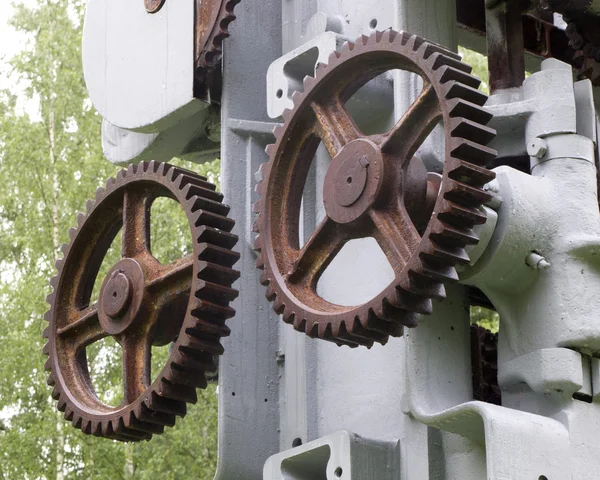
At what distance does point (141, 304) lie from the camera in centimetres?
373

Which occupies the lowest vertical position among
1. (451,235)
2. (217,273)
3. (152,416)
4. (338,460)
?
(338,460)

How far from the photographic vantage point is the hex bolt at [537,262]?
3287 millimetres

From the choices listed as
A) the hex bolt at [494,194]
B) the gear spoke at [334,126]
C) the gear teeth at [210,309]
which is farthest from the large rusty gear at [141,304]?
the hex bolt at [494,194]

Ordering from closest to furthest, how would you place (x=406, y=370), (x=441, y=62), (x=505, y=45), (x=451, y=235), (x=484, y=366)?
(x=451, y=235), (x=441, y=62), (x=406, y=370), (x=505, y=45), (x=484, y=366)

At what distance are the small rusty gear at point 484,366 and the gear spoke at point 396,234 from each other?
932mm

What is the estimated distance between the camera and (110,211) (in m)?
3.96

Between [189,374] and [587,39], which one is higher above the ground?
[587,39]

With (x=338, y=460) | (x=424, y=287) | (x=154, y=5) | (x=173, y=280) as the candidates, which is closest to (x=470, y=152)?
(x=424, y=287)

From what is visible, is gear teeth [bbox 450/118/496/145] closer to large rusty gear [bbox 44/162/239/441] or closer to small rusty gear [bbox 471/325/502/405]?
large rusty gear [bbox 44/162/239/441]

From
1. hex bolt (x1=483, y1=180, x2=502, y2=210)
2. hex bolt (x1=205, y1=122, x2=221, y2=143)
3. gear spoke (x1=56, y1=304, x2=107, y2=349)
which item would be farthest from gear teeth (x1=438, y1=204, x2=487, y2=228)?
hex bolt (x1=205, y1=122, x2=221, y2=143)

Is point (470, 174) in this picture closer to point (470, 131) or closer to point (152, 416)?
point (470, 131)

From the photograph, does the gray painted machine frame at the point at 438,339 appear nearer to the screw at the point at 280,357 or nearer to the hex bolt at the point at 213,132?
the screw at the point at 280,357

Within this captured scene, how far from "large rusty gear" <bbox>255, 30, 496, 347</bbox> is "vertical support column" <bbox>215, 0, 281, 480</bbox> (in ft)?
1.50

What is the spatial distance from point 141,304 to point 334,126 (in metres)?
0.78
